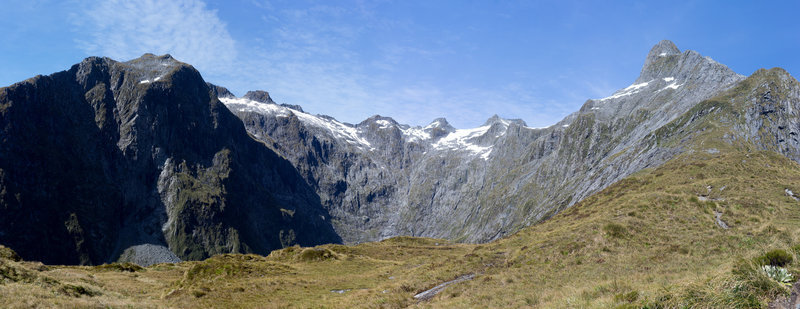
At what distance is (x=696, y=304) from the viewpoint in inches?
392

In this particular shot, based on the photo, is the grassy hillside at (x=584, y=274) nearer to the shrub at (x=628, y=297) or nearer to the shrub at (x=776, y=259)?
the shrub at (x=628, y=297)

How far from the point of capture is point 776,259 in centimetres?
1138

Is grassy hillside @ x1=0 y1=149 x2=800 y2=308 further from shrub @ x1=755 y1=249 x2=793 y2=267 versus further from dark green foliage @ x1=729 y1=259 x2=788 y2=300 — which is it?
shrub @ x1=755 y1=249 x2=793 y2=267

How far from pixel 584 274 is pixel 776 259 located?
13.1 meters

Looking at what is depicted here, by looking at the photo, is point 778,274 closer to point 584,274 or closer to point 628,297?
point 628,297

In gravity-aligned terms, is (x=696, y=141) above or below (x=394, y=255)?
above

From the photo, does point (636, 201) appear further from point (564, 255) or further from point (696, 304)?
point (696, 304)

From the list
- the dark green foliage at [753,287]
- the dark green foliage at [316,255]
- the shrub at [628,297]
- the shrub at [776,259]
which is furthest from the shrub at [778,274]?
the dark green foliage at [316,255]

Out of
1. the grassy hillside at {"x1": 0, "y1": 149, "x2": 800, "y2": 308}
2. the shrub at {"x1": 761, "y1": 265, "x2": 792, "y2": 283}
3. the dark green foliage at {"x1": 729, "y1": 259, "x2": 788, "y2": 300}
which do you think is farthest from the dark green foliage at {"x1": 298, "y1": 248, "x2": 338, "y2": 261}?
the shrub at {"x1": 761, "y1": 265, "x2": 792, "y2": 283}

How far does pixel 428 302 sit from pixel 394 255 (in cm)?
5030

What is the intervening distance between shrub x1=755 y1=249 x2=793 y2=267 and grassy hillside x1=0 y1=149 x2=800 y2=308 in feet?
1.02

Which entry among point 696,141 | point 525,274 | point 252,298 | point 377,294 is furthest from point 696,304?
point 696,141

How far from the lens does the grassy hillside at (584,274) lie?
13.1 meters

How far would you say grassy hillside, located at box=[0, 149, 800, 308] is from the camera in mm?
13102
